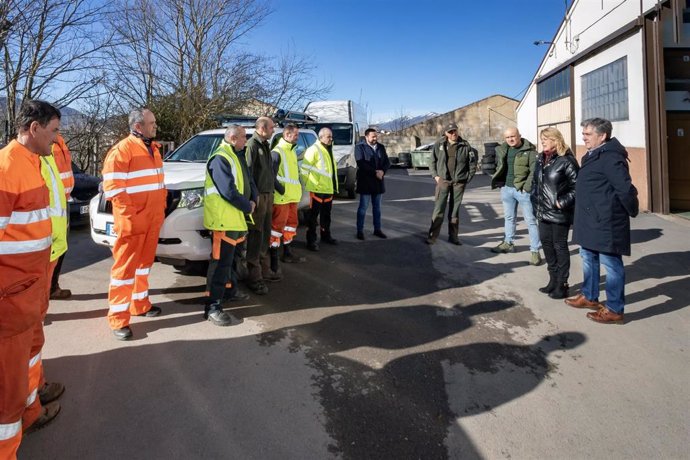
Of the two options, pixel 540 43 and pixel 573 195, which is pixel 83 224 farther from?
pixel 540 43

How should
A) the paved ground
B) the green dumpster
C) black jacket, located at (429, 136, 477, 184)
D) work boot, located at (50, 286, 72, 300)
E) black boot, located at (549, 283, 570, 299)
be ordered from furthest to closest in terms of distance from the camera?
the green dumpster, black jacket, located at (429, 136, 477, 184), black boot, located at (549, 283, 570, 299), work boot, located at (50, 286, 72, 300), the paved ground

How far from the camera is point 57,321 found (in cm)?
422

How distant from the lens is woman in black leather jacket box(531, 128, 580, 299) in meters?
4.82

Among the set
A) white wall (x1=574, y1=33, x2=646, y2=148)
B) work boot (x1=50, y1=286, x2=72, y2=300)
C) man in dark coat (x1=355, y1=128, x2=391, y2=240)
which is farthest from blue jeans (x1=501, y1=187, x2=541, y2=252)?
work boot (x1=50, y1=286, x2=72, y2=300)

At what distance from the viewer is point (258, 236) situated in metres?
5.18

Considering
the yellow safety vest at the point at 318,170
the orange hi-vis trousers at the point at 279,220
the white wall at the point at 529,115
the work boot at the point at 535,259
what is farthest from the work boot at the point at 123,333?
the white wall at the point at 529,115

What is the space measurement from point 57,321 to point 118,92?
12914 mm

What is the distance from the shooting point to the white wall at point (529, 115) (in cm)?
1994

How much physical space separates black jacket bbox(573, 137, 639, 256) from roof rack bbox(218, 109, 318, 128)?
5694mm

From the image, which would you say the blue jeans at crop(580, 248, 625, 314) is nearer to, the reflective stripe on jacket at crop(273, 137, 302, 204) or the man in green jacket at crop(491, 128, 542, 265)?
the man in green jacket at crop(491, 128, 542, 265)

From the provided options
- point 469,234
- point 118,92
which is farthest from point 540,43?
point 118,92

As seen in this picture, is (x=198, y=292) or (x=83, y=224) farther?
(x=83, y=224)

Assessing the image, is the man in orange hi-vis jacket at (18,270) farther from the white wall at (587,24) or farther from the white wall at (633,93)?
the white wall at (587,24)

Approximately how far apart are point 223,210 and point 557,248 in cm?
355
